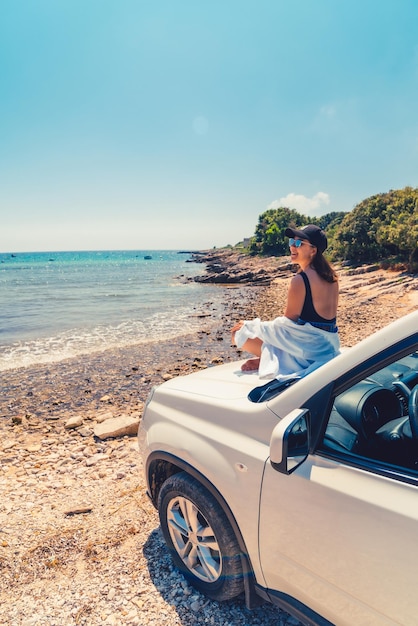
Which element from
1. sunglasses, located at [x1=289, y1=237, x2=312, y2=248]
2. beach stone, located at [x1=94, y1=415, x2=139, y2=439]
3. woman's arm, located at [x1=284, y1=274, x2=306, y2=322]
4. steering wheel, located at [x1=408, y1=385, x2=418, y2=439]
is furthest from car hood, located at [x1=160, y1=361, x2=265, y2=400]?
beach stone, located at [x1=94, y1=415, x2=139, y2=439]

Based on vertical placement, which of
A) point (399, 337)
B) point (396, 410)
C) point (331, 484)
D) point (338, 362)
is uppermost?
point (399, 337)

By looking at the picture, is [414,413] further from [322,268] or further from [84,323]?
[84,323]

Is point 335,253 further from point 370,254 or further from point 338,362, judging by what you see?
point 338,362

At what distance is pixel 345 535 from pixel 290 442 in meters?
0.43

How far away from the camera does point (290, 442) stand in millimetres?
1641

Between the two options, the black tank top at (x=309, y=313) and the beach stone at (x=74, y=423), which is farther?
the beach stone at (x=74, y=423)

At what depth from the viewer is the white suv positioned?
4.82ft

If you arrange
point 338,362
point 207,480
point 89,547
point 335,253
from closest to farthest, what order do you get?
point 338,362, point 207,480, point 89,547, point 335,253

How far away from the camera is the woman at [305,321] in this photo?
10.2 ft

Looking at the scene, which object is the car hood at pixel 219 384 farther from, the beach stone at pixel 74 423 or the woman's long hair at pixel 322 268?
the beach stone at pixel 74 423

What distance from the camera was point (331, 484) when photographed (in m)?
1.61

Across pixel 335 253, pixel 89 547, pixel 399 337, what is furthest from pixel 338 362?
pixel 335 253

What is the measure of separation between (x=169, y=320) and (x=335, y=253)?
Answer: 26.0 meters

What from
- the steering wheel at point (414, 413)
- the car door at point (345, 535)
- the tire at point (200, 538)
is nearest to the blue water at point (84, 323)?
the tire at point (200, 538)
